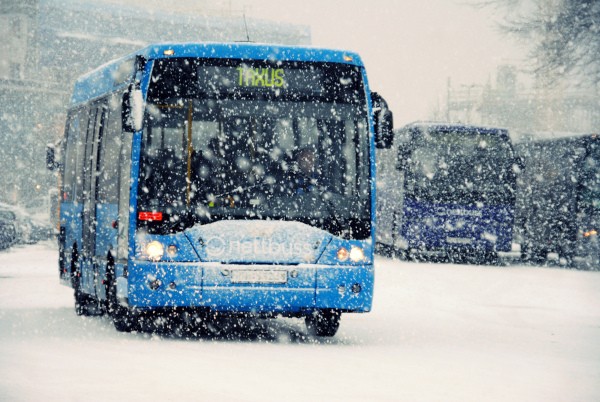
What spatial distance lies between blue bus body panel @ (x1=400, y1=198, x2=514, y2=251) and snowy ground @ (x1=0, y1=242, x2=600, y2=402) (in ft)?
32.5

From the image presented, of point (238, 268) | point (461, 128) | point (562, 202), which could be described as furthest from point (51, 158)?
point (562, 202)

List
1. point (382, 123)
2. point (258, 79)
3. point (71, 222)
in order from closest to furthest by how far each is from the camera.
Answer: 1. point (258, 79)
2. point (382, 123)
3. point (71, 222)

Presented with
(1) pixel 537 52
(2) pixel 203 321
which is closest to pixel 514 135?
(1) pixel 537 52

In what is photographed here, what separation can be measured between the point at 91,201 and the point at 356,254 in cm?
368

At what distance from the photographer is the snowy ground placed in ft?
31.0

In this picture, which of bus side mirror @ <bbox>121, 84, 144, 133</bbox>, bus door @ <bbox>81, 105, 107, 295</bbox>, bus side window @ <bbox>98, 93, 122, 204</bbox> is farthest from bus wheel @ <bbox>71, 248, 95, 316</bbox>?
bus side mirror @ <bbox>121, 84, 144, 133</bbox>

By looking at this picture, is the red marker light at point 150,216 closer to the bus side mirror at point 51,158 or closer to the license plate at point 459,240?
the bus side mirror at point 51,158

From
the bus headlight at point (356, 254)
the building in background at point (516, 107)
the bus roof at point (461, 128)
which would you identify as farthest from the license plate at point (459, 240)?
the building in background at point (516, 107)

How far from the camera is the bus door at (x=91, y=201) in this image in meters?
15.3

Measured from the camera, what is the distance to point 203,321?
16.4 m

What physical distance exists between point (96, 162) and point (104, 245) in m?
1.32

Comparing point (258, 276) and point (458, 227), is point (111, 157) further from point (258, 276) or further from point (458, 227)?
point (458, 227)

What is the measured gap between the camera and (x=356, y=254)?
13273 mm

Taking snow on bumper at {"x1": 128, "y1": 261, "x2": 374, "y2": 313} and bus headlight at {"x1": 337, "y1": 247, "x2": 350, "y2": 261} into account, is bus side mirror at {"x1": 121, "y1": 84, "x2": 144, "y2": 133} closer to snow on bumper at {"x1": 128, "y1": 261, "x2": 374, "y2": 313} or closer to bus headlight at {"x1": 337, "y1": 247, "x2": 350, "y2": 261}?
snow on bumper at {"x1": 128, "y1": 261, "x2": 374, "y2": 313}
